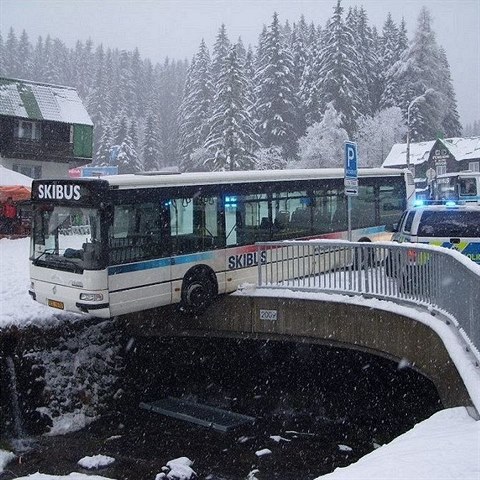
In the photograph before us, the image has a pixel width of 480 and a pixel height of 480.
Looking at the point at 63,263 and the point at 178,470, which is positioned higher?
the point at 63,263

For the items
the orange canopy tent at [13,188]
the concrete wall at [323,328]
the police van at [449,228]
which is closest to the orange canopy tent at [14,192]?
the orange canopy tent at [13,188]

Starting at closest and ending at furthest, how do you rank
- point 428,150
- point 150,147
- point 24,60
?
1. point 428,150
2. point 150,147
3. point 24,60

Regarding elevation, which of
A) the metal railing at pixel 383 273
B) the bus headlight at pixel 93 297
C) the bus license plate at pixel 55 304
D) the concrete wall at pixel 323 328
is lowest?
the concrete wall at pixel 323 328

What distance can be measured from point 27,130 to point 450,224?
1398 inches

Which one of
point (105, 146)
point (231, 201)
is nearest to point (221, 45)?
point (105, 146)

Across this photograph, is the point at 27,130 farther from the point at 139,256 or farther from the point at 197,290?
the point at 139,256

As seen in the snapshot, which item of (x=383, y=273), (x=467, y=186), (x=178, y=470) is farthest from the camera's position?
(x=467, y=186)

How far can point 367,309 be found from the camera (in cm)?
1194

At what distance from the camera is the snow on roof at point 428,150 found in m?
60.3

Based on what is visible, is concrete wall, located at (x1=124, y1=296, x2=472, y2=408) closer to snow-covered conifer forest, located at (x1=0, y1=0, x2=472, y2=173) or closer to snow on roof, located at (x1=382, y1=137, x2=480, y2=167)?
snow-covered conifer forest, located at (x1=0, y1=0, x2=472, y2=173)

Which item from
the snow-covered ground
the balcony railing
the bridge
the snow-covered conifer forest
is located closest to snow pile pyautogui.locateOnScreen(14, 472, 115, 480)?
the snow-covered ground

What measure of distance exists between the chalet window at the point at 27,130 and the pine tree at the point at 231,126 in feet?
46.7

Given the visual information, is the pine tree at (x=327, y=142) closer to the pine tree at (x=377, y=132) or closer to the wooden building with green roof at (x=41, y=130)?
the pine tree at (x=377, y=132)

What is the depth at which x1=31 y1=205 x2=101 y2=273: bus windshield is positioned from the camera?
39.4ft
